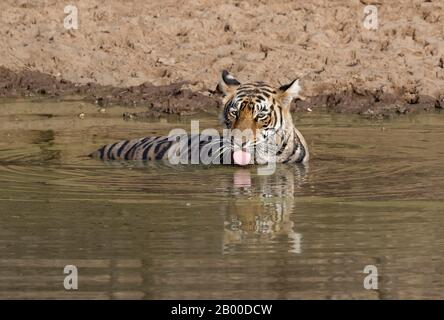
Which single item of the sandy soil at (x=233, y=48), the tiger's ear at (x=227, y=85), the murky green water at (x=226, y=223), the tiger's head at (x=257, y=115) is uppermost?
the sandy soil at (x=233, y=48)

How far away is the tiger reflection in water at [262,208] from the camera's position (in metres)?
7.84

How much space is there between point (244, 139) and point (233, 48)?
16.3ft

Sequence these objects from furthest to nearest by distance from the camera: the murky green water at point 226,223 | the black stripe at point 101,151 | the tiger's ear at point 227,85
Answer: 1. the black stripe at point 101,151
2. the tiger's ear at point 227,85
3. the murky green water at point 226,223

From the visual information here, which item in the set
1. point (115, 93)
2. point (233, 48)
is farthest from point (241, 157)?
point (233, 48)

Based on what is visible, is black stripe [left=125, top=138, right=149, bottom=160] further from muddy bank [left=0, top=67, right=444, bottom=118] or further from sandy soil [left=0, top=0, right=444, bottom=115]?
sandy soil [left=0, top=0, right=444, bottom=115]

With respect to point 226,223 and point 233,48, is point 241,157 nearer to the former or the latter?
point 226,223

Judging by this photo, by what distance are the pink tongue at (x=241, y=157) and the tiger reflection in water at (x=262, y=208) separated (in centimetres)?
8

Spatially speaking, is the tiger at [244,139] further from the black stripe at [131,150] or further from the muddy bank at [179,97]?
the muddy bank at [179,97]

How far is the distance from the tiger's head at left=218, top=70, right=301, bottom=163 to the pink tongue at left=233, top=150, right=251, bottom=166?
4cm

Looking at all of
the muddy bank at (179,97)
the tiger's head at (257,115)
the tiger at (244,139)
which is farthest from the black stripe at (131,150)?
the muddy bank at (179,97)

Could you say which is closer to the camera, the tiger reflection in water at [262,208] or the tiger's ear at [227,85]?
the tiger reflection in water at [262,208]
